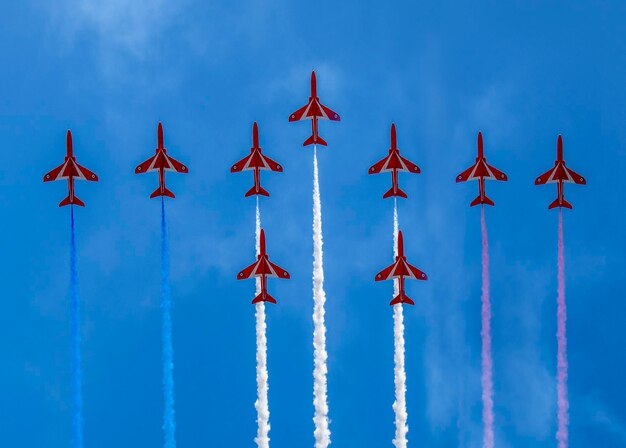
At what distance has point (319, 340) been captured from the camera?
4772cm

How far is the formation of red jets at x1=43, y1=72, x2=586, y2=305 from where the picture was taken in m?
47.0

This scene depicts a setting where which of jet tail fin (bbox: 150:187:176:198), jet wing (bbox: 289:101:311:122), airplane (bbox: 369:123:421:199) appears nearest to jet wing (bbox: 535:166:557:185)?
airplane (bbox: 369:123:421:199)

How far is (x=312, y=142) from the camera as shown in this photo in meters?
48.2

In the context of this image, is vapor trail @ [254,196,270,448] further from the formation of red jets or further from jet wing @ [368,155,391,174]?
jet wing @ [368,155,391,174]

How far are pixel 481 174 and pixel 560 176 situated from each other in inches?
104

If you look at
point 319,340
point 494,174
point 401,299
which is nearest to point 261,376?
point 319,340

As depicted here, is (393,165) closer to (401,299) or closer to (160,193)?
(401,299)

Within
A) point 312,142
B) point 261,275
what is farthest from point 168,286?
point 312,142

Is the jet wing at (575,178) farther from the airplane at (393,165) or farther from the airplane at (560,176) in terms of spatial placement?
the airplane at (393,165)

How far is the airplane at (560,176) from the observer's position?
160 feet

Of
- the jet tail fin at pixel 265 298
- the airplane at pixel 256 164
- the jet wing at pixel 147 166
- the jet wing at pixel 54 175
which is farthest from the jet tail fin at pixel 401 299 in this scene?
the jet wing at pixel 54 175

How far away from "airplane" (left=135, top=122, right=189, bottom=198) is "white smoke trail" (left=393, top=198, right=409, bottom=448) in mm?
7800

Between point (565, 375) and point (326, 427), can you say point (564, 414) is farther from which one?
point (326, 427)

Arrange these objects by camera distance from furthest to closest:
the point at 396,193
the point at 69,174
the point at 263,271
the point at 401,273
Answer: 1. the point at 396,193
2. the point at 69,174
3. the point at 401,273
4. the point at 263,271
